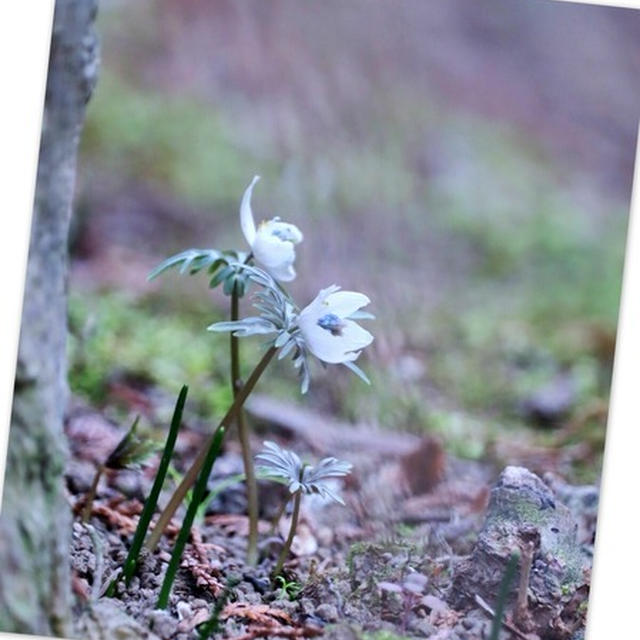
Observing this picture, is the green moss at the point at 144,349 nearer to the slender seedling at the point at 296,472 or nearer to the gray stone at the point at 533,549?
the slender seedling at the point at 296,472

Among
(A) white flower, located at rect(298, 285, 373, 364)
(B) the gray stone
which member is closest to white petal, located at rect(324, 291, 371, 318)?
(A) white flower, located at rect(298, 285, 373, 364)

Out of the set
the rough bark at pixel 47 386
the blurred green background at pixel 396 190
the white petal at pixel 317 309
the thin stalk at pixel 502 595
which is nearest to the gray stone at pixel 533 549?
the thin stalk at pixel 502 595

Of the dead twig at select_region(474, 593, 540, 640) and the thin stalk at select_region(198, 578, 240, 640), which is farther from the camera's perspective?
the dead twig at select_region(474, 593, 540, 640)

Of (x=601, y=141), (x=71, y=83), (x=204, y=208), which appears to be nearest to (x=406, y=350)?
(x=204, y=208)

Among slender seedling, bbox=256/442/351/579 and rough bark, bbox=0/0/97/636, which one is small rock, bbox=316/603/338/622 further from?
rough bark, bbox=0/0/97/636

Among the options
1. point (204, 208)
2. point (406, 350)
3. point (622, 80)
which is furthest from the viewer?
point (204, 208)

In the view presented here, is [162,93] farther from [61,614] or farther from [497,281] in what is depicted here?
[61,614]

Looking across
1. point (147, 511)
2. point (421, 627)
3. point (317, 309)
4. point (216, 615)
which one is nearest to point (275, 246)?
point (317, 309)

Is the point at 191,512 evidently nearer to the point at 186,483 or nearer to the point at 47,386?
the point at 186,483
